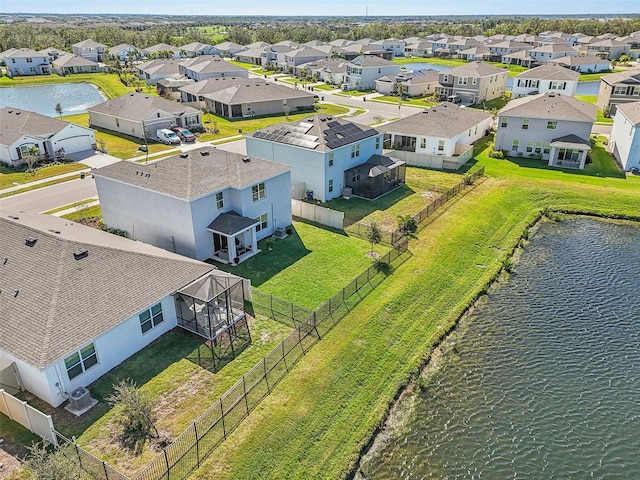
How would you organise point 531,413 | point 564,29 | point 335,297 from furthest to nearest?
point 564,29, point 335,297, point 531,413

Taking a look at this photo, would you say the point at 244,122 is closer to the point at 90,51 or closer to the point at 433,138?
the point at 433,138

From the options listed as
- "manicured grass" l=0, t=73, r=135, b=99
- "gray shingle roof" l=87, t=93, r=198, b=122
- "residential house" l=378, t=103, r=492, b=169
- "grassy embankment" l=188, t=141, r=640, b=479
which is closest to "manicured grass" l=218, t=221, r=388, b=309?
"grassy embankment" l=188, t=141, r=640, b=479

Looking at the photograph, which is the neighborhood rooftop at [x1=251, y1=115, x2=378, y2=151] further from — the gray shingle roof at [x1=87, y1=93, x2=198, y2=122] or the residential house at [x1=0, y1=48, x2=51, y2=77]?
the residential house at [x1=0, y1=48, x2=51, y2=77]

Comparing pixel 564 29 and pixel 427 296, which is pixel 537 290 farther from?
pixel 564 29

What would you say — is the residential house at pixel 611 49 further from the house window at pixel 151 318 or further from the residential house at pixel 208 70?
the house window at pixel 151 318

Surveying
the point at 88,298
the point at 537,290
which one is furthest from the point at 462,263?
the point at 88,298

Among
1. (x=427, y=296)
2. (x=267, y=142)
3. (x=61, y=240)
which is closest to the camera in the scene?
(x=61, y=240)
